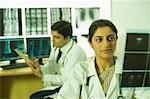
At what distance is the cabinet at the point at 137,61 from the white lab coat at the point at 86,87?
19cm

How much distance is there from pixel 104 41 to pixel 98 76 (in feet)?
0.64

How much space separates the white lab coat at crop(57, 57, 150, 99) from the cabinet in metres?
0.19

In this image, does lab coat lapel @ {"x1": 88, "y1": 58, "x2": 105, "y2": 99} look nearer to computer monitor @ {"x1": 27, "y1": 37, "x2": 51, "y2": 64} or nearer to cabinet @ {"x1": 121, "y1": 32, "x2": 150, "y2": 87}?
cabinet @ {"x1": 121, "y1": 32, "x2": 150, "y2": 87}

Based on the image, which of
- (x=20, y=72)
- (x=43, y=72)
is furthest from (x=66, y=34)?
(x=20, y=72)

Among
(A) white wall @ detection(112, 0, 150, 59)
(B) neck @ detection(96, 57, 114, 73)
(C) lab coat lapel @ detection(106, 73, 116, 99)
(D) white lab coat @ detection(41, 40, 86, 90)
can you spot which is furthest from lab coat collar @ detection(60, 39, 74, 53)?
(A) white wall @ detection(112, 0, 150, 59)

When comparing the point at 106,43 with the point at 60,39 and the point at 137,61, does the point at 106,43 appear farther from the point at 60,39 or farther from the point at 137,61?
the point at 60,39

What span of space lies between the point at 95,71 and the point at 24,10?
1811mm

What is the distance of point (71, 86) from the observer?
1435 mm

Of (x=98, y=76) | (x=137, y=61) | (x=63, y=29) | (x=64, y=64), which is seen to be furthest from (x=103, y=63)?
(x=63, y=29)

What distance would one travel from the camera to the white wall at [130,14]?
318 centimetres

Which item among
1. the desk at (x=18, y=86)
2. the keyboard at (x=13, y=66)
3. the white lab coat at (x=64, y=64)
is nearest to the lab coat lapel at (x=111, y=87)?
the white lab coat at (x=64, y=64)

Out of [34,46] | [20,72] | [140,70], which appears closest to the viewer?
[140,70]

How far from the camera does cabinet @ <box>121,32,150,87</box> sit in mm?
1126

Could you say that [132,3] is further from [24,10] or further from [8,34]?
[8,34]
